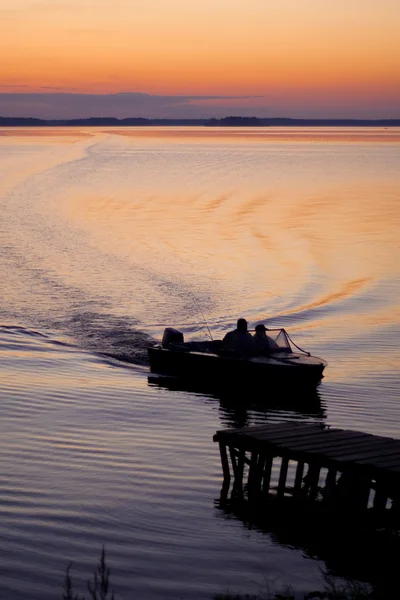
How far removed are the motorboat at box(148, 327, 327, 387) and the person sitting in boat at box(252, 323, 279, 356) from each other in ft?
0.16

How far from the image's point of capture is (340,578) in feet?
43.0

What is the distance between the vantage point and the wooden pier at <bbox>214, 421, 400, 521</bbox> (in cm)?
1421

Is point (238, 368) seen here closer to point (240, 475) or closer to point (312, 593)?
point (240, 475)

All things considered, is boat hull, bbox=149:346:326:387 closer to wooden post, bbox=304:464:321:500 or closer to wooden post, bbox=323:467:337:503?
wooden post, bbox=304:464:321:500

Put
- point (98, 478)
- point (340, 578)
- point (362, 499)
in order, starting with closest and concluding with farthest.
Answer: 1. point (340, 578)
2. point (362, 499)
3. point (98, 478)

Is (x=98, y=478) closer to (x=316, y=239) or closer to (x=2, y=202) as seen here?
(x=316, y=239)

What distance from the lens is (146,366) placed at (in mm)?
29281

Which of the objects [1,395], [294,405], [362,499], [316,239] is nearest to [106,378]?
[1,395]

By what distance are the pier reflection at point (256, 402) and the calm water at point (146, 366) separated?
111 mm

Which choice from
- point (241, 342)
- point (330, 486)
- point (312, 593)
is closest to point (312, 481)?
point (330, 486)

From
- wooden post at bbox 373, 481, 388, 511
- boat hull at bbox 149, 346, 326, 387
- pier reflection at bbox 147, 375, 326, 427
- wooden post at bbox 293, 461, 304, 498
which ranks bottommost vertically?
pier reflection at bbox 147, 375, 326, 427

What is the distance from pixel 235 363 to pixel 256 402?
1241 millimetres

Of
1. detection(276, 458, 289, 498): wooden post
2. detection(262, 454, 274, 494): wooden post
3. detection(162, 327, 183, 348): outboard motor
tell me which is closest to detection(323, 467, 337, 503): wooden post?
detection(276, 458, 289, 498): wooden post

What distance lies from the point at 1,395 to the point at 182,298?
54.8ft
